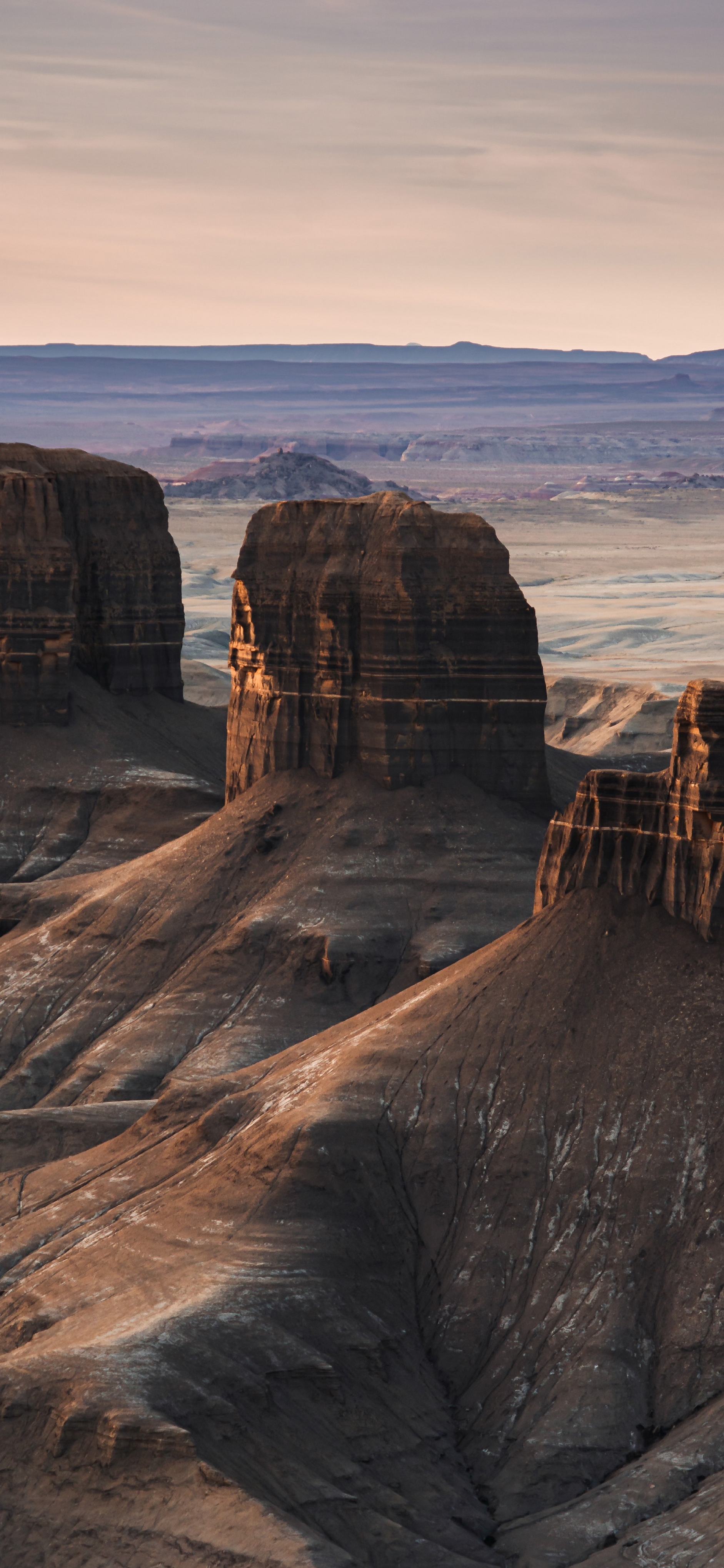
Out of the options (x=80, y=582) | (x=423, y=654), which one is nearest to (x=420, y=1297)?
(x=423, y=654)

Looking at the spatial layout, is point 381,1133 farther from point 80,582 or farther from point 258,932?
point 80,582

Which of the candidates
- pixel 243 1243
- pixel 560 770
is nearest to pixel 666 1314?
pixel 243 1243

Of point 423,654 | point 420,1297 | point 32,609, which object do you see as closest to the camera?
point 420,1297

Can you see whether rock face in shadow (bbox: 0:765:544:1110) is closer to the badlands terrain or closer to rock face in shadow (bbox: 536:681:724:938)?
the badlands terrain

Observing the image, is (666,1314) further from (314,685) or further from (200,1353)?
(314,685)

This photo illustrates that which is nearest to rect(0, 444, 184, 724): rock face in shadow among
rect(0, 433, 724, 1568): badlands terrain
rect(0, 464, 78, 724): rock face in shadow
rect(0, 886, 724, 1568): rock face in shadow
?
rect(0, 464, 78, 724): rock face in shadow

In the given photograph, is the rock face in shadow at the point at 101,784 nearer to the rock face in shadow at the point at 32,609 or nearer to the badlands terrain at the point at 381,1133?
the rock face in shadow at the point at 32,609
